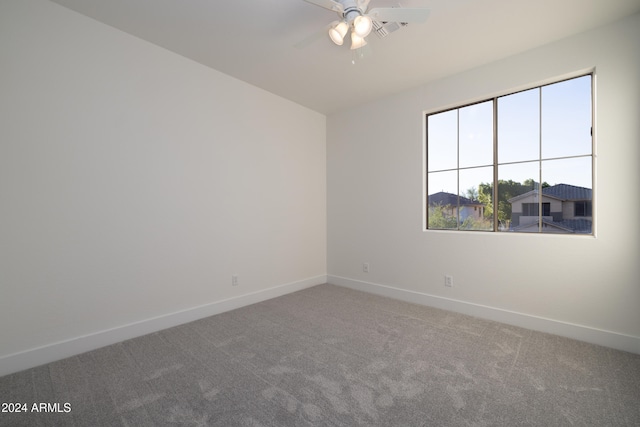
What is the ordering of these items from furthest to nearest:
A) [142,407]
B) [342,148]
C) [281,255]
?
[342,148], [281,255], [142,407]

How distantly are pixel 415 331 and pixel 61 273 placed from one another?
306cm

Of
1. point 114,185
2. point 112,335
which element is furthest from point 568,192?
point 112,335

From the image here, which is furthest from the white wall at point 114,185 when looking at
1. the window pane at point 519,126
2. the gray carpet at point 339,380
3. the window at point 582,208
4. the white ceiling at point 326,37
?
the window at point 582,208

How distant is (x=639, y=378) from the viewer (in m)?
1.80

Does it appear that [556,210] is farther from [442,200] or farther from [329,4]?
[329,4]

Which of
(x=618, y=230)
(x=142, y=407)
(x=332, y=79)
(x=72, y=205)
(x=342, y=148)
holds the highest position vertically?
(x=332, y=79)

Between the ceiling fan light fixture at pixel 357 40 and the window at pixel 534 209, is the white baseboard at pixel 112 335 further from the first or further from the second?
the window at pixel 534 209

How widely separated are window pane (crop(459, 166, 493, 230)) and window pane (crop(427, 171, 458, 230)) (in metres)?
0.08

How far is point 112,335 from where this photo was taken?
90.4 inches

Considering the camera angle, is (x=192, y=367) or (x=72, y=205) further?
(x=72, y=205)

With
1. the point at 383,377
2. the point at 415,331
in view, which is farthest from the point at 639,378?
the point at 383,377

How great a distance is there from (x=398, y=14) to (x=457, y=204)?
220cm

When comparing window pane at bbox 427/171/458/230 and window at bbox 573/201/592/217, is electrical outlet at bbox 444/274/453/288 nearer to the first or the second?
window pane at bbox 427/171/458/230

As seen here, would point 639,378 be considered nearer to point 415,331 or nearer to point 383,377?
point 415,331
